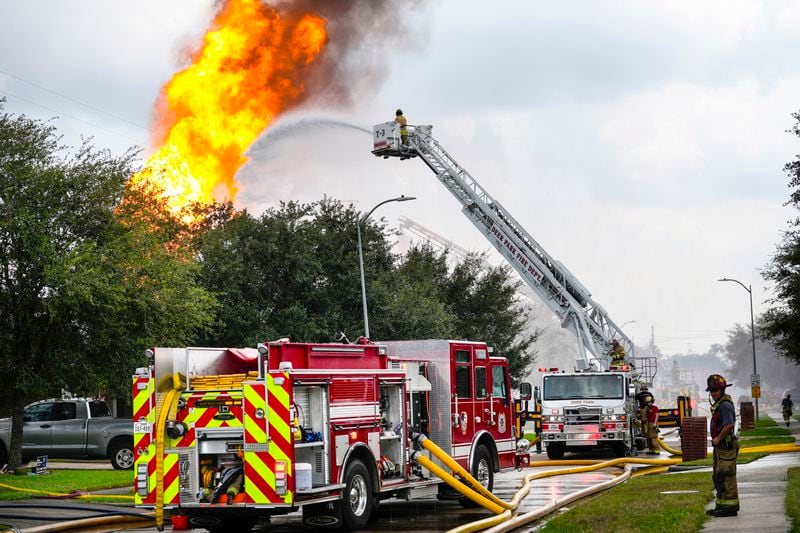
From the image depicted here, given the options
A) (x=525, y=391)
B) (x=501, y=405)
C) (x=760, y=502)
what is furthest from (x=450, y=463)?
(x=525, y=391)

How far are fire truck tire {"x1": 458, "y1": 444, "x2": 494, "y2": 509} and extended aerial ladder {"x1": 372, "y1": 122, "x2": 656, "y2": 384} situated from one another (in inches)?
656

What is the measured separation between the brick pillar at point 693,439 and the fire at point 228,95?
56.9 feet

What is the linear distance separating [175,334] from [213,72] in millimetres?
12697

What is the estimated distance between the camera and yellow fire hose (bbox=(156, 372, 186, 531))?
42.2ft

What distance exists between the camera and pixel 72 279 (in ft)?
70.5

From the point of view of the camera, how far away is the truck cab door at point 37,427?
88.2 feet

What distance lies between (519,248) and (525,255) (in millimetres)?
299

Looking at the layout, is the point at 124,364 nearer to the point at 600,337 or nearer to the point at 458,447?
the point at 458,447

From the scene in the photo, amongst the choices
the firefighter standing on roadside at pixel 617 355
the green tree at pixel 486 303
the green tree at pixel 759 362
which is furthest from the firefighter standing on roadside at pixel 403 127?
the green tree at pixel 759 362

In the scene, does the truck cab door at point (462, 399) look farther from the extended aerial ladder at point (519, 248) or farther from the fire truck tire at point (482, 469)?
the extended aerial ladder at point (519, 248)

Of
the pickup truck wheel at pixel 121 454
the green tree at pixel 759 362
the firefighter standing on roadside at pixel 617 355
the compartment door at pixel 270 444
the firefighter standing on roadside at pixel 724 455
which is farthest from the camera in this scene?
the green tree at pixel 759 362

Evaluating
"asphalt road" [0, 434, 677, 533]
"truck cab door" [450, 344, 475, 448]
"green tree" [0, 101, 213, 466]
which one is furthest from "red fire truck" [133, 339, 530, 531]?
"green tree" [0, 101, 213, 466]

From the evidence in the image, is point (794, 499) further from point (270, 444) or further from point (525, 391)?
point (525, 391)

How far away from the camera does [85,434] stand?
26.7 m
